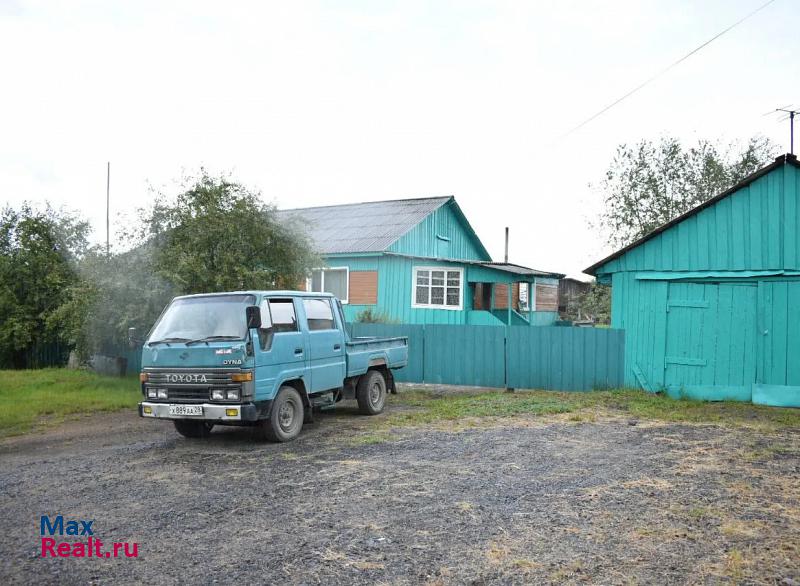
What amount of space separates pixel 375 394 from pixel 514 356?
440 centimetres

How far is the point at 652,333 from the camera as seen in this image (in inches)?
544

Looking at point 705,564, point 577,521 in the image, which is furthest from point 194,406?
point 705,564

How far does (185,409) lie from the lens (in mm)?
8312

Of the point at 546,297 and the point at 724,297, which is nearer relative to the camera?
the point at 724,297

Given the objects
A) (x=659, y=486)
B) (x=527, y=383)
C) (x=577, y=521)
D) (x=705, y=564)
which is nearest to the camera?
(x=705, y=564)

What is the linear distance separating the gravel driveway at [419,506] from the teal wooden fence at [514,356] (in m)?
4.42

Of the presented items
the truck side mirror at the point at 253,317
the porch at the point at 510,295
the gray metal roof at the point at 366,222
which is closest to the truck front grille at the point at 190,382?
the truck side mirror at the point at 253,317

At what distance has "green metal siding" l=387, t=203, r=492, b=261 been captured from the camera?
25531 mm

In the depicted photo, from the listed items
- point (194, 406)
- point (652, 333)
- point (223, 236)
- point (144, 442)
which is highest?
point (223, 236)

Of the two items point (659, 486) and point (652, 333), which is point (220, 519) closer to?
point (659, 486)

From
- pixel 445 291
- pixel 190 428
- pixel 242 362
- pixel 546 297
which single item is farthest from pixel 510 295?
pixel 242 362

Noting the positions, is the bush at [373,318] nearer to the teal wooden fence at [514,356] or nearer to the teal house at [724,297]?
the teal wooden fence at [514,356]

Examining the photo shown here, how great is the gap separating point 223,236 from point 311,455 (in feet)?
24.5

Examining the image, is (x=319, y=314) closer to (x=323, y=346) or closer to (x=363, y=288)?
(x=323, y=346)
